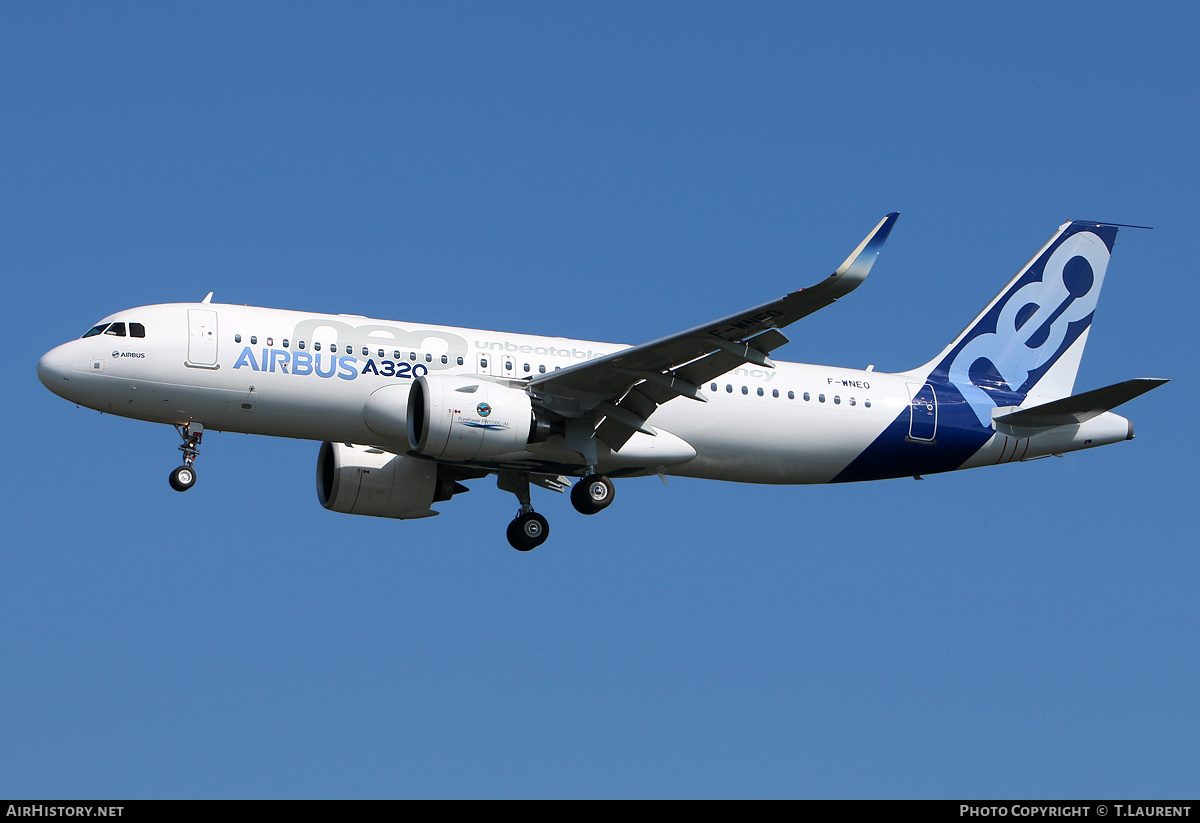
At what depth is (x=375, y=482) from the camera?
115 feet

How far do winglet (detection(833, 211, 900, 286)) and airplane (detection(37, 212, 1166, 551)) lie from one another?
2.50ft

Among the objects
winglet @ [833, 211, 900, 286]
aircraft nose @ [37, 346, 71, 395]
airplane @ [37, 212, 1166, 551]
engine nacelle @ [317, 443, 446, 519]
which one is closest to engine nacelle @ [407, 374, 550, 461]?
airplane @ [37, 212, 1166, 551]

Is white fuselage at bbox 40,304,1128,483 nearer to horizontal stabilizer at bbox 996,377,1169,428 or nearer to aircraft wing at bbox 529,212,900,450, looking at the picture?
aircraft wing at bbox 529,212,900,450

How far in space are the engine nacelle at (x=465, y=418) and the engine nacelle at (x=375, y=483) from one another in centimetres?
565

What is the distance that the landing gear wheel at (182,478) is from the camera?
100ft

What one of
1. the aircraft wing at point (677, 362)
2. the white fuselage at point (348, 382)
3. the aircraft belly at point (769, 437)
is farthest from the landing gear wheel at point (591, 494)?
the aircraft belly at point (769, 437)

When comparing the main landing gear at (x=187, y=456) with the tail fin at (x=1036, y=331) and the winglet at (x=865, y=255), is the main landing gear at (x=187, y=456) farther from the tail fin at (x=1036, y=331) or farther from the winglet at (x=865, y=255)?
the tail fin at (x=1036, y=331)

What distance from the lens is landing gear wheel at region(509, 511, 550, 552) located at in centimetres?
3391

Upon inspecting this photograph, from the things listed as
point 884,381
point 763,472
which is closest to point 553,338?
point 763,472

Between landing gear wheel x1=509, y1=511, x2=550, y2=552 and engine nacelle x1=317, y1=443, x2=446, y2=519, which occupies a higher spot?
engine nacelle x1=317, y1=443, x2=446, y2=519

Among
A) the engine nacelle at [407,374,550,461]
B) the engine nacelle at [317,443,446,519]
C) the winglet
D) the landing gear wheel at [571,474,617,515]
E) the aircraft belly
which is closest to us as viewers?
the winglet

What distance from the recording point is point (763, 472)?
33.1 meters

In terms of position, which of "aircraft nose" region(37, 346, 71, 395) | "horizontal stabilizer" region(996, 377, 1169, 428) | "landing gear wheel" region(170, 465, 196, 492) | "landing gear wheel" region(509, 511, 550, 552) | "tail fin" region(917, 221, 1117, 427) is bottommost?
"landing gear wheel" region(509, 511, 550, 552)

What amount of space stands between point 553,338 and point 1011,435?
37.7ft
